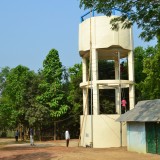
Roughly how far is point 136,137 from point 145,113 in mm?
2086

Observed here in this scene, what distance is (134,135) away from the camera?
2600 cm

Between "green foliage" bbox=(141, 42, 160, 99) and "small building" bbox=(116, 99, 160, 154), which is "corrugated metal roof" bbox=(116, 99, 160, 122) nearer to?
"small building" bbox=(116, 99, 160, 154)

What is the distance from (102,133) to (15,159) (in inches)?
403

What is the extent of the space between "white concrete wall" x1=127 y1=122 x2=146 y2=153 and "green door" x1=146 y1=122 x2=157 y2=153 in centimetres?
37

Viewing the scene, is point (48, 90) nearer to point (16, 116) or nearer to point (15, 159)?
point (16, 116)

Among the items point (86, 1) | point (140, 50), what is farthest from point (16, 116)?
point (86, 1)

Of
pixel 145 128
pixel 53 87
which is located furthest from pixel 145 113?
pixel 53 87

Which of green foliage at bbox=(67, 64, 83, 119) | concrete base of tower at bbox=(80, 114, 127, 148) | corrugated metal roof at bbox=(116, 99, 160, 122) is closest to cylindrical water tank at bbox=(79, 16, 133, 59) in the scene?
concrete base of tower at bbox=(80, 114, 127, 148)

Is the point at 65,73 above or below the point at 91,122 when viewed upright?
above

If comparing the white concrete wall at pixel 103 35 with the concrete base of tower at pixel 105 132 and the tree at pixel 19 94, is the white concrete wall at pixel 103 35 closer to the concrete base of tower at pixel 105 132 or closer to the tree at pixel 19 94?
the concrete base of tower at pixel 105 132

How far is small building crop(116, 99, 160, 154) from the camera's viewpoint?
23.4 metres

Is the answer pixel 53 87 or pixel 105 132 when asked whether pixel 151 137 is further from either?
pixel 53 87

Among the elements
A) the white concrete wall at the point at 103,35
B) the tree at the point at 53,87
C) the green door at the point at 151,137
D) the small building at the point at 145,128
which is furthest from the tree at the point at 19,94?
the green door at the point at 151,137

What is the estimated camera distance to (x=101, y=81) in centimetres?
3127
